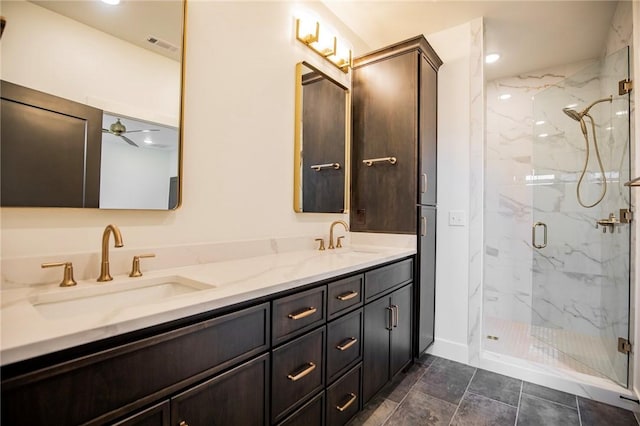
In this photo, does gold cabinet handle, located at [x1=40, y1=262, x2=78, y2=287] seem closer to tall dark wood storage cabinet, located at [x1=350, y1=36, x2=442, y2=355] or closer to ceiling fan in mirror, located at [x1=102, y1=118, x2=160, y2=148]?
ceiling fan in mirror, located at [x1=102, y1=118, x2=160, y2=148]

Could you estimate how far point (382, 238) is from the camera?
87.8 inches

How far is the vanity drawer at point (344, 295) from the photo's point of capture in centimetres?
129

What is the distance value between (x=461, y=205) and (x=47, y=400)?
2.38m

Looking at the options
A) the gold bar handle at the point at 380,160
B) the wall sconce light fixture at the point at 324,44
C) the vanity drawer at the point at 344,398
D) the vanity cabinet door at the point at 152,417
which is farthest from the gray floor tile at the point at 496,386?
the wall sconce light fixture at the point at 324,44

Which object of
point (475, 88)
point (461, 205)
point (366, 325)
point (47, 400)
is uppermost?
point (475, 88)

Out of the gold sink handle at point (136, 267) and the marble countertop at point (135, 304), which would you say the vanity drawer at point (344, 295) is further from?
the gold sink handle at point (136, 267)

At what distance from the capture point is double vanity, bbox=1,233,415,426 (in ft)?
1.91

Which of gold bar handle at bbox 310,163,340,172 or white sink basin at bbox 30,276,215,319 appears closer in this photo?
white sink basin at bbox 30,276,215,319

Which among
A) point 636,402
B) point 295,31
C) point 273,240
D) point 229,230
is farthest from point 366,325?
point 295,31

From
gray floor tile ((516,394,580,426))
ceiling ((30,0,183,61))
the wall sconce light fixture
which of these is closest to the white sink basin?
ceiling ((30,0,183,61))

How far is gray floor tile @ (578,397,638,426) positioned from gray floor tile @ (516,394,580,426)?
0.05 metres

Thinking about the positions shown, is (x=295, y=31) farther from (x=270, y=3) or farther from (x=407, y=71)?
(x=407, y=71)

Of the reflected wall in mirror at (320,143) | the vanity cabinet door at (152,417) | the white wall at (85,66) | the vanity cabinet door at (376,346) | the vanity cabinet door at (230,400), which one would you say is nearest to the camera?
the vanity cabinet door at (152,417)

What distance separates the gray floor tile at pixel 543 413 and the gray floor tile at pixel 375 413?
677 millimetres
